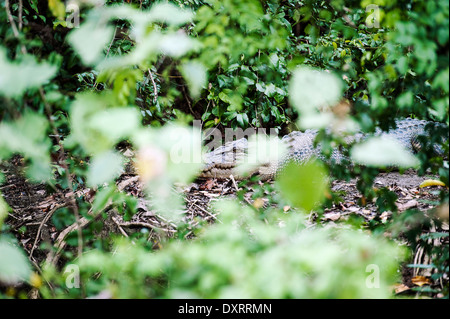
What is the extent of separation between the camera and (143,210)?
2.66m

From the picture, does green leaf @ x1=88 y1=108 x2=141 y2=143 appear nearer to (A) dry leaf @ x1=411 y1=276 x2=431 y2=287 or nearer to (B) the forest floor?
(B) the forest floor

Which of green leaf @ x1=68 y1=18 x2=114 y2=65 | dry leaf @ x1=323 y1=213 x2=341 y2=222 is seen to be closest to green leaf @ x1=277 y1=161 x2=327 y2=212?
green leaf @ x1=68 y1=18 x2=114 y2=65

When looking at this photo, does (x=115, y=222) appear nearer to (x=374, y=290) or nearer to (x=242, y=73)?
(x=242, y=73)

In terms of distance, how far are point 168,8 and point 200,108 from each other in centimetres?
383

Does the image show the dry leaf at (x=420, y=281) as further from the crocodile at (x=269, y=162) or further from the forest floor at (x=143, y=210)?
the crocodile at (x=269, y=162)

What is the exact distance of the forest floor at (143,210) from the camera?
77.7 inches

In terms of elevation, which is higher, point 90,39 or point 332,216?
point 90,39

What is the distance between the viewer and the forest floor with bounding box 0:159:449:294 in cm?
197

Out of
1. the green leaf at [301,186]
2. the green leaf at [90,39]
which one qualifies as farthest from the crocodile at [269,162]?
the green leaf at [90,39]

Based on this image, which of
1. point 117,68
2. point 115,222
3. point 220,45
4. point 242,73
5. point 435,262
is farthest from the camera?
point 115,222

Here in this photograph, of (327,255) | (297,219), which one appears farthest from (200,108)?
(327,255)

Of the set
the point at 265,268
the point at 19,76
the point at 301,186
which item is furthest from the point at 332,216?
the point at 19,76

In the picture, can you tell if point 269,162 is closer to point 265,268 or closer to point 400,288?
point 400,288

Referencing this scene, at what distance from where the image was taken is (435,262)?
1273 millimetres
